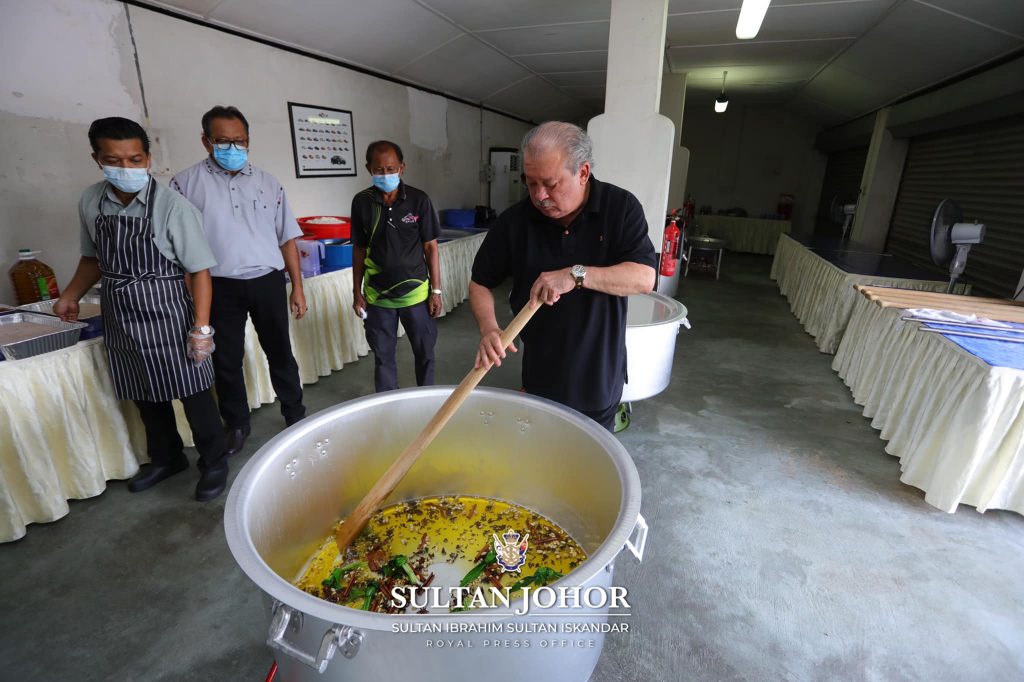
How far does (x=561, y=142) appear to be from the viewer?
1.22m

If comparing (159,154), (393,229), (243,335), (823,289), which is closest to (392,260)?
(393,229)

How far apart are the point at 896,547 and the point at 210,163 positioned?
10.8ft

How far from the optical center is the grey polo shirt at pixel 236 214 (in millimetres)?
2033

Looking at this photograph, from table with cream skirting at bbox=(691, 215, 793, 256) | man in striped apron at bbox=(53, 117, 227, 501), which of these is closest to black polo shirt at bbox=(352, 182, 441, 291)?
man in striped apron at bbox=(53, 117, 227, 501)

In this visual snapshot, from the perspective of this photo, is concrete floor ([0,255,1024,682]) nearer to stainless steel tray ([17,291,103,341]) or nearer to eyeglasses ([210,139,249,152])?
stainless steel tray ([17,291,103,341])

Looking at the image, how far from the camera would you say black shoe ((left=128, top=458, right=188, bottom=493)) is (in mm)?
2148

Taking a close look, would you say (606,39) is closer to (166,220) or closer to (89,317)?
(166,220)

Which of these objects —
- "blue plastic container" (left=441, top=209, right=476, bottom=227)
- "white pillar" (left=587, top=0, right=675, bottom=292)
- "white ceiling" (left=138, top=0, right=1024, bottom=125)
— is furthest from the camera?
"blue plastic container" (left=441, top=209, right=476, bottom=227)

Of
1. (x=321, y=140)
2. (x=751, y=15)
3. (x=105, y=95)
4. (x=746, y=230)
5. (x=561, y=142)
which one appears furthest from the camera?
(x=746, y=230)

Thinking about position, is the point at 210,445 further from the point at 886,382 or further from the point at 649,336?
the point at 886,382

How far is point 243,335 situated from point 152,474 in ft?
2.44

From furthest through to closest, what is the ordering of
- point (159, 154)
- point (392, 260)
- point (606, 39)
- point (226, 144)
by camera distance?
point (606, 39)
point (159, 154)
point (392, 260)
point (226, 144)

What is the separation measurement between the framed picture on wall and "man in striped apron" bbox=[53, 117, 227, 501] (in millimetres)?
2028

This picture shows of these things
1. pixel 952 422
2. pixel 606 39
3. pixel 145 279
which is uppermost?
pixel 606 39
